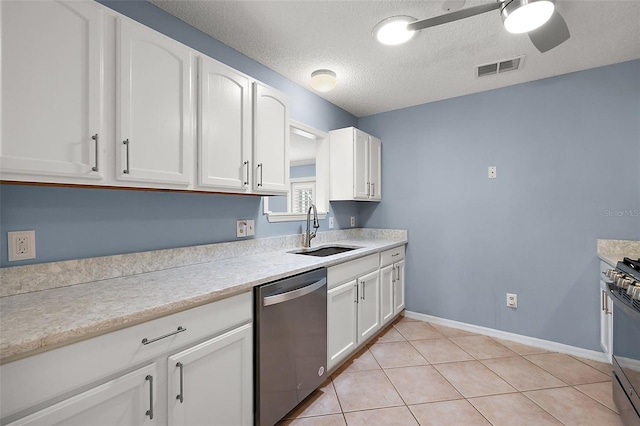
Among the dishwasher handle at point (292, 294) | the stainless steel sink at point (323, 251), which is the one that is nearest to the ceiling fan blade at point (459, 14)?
the dishwasher handle at point (292, 294)

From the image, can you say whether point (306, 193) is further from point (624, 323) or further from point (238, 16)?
point (624, 323)

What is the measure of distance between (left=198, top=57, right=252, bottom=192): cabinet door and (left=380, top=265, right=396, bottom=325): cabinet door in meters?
1.65

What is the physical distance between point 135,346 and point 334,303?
4.35 ft


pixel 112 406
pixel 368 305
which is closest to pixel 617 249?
pixel 368 305

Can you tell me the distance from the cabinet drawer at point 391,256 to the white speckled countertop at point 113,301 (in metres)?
1.15

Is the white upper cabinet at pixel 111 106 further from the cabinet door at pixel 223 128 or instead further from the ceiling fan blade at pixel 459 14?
the ceiling fan blade at pixel 459 14

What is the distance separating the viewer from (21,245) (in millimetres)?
1214

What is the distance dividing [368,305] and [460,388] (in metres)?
0.87

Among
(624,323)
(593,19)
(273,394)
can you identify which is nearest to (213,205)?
(273,394)

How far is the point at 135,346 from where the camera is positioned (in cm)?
103

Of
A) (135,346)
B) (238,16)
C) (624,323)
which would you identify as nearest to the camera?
(135,346)

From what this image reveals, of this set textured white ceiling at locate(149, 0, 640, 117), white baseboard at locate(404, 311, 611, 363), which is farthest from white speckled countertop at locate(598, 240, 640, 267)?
textured white ceiling at locate(149, 0, 640, 117)

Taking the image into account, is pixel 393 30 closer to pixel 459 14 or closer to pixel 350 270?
pixel 459 14

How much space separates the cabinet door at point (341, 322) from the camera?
2.05m
